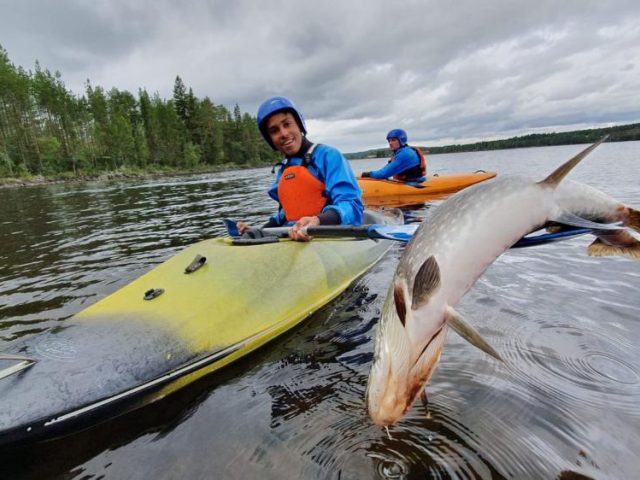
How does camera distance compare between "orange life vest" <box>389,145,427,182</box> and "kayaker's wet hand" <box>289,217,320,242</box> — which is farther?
"orange life vest" <box>389,145,427,182</box>

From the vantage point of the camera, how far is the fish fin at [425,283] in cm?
Result: 180

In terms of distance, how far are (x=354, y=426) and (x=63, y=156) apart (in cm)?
6125

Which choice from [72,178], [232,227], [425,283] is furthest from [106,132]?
[425,283]

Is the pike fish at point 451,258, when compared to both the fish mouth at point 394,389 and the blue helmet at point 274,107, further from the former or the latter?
the blue helmet at point 274,107

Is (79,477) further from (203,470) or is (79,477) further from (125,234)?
(125,234)

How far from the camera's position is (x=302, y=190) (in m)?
4.59

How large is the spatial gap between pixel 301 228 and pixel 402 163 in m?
8.79

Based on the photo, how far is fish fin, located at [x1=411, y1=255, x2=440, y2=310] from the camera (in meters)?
1.80

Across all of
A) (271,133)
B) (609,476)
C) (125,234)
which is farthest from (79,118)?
(609,476)

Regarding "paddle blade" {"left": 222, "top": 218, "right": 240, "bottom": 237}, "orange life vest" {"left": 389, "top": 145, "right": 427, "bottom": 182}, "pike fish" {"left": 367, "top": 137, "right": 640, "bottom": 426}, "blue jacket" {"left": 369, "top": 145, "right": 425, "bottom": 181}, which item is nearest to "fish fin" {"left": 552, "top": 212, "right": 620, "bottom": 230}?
"pike fish" {"left": 367, "top": 137, "right": 640, "bottom": 426}

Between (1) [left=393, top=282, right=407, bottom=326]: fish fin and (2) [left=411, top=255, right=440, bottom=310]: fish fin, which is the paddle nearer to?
(2) [left=411, top=255, right=440, bottom=310]: fish fin

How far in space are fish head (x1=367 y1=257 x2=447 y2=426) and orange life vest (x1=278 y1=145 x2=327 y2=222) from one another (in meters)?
2.81

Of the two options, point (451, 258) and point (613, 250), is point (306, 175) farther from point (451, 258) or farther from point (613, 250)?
point (613, 250)

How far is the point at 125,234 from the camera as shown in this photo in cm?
902
